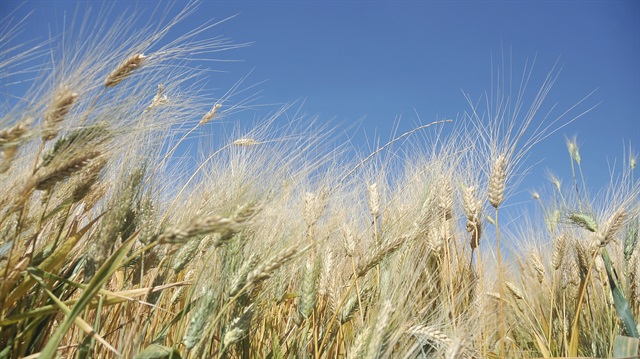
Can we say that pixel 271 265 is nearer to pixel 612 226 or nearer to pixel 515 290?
pixel 612 226

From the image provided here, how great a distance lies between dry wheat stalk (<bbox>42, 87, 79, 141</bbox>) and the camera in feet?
3.67

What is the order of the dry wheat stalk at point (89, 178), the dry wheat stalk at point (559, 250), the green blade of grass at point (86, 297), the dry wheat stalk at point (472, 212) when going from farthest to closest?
the dry wheat stalk at point (559, 250) → the dry wheat stalk at point (472, 212) → the dry wheat stalk at point (89, 178) → the green blade of grass at point (86, 297)

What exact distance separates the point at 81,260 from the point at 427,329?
0.94 m

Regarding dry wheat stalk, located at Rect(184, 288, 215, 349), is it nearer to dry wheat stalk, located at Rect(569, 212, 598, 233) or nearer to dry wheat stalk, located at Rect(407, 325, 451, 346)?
dry wheat stalk, located at Rect(407, 325, 451, 346)

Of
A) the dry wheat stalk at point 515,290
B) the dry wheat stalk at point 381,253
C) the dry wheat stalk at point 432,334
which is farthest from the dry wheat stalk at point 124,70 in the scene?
the dry wheat stalk at point 515,290

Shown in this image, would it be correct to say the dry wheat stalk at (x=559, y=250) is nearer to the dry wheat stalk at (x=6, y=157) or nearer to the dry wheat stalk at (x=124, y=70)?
the dry wheat stalk at (x=124, y=70)

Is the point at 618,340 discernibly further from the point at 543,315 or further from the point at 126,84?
the point at 126,84

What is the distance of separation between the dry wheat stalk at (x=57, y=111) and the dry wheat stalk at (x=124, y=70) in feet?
0.61

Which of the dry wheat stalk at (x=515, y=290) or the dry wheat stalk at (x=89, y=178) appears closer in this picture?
the dry wheat stalk at (x=89, y=178)

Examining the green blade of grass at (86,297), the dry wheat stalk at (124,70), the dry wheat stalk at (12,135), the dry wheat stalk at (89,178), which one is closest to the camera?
the green blade of grass at (86,297)

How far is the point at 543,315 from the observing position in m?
2.36

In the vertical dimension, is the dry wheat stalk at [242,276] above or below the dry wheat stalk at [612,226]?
below

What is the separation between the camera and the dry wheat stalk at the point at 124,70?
4.42ft

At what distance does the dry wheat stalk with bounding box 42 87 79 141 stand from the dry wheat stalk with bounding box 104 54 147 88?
19 centimetres
